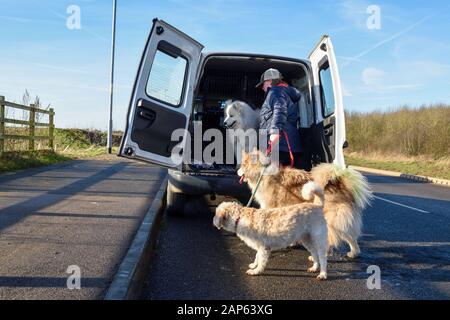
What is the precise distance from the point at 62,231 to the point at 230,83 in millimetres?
5222

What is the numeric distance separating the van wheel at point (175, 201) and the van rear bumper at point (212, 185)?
49 centimetres

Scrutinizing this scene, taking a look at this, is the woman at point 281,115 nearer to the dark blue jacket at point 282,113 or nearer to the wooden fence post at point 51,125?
the dark blue jacket at point 282,113

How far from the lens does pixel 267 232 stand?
4668mm

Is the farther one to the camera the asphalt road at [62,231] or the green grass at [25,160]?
the green grass at [25,160]

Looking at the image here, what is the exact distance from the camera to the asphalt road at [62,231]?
3.77 m

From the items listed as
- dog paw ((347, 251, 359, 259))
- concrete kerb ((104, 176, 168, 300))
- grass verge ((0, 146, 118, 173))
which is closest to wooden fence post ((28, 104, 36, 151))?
grass verge ((0, 146, 118, 173))

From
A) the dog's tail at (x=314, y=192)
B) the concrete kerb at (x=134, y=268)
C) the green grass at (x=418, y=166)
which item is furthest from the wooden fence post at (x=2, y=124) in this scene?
the green grass at (x=418, y=166)

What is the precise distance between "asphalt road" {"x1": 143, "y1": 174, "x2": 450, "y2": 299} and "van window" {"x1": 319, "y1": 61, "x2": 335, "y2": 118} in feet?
6.57

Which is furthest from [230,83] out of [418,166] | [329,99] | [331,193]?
[418,166]

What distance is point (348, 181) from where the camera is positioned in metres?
5.38

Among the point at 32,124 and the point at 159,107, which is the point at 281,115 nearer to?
the point at 159,107

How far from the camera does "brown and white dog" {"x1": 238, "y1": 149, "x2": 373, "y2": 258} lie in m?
5.26

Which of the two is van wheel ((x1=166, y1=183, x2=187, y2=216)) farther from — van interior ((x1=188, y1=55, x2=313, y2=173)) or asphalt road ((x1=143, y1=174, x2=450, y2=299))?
van interior ((x1=188, y1=55, x2=313, y2=173))
